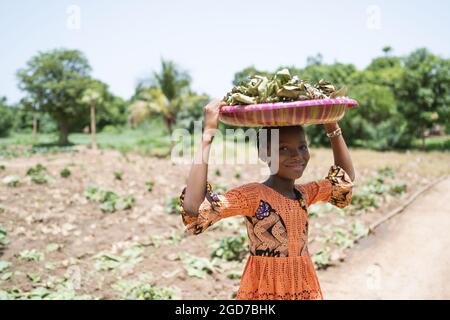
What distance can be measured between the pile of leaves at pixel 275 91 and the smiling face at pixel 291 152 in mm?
244

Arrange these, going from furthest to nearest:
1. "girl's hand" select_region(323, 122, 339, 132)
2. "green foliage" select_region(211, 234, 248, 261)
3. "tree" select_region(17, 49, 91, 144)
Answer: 1. "tree" select_region(17, 49, 91, 144)
2. "green foliage" select_region(211, 234, 248, 261)
3. "girl's hand" select_region(323, 122, 339, 132)

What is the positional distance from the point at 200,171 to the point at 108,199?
8.26 metres

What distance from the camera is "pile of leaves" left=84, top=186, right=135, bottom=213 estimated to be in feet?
30.2

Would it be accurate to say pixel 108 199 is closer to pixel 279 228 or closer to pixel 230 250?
pixel 230 250

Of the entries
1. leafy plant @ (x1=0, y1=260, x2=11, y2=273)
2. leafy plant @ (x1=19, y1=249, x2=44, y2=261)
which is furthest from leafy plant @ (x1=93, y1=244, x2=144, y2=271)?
leafy plant @ (x1=0, y1=260, x2=11, y2=273)

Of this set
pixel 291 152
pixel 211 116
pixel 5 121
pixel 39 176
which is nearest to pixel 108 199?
pixel 39 176

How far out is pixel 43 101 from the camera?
3119cm

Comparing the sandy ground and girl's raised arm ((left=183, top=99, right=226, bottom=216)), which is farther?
the sandy ground

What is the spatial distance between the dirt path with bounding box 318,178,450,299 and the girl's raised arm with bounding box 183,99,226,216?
12.8 feet

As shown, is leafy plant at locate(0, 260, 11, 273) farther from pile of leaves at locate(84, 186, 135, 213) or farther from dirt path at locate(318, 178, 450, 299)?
dirt path at locate(318, 178, 450, 299)
